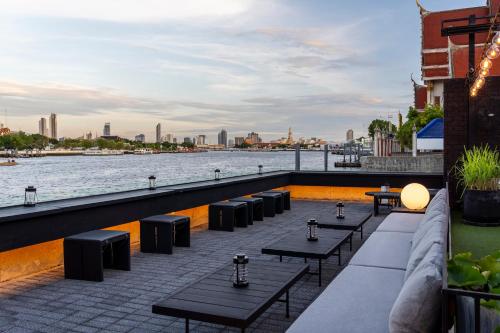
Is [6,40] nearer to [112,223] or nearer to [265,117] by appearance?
[112,223]

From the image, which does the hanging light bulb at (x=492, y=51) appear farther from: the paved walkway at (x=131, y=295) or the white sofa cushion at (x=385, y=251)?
the paved walkway at (x=131, y=295)

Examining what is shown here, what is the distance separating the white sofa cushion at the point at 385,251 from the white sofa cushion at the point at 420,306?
1.74m

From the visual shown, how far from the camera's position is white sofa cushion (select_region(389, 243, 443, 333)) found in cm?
205

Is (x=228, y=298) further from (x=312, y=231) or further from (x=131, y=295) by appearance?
(x=312, y=231)

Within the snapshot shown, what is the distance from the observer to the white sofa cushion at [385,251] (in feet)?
13.0

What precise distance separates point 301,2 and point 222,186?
10.4 metres

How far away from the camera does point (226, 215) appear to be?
8.06 meters

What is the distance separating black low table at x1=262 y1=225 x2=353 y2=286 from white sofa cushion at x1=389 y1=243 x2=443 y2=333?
257cm

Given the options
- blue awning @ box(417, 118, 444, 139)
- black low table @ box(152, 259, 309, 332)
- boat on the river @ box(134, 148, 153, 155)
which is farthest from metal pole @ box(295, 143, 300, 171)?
boat on the river @ box(134, 148, 153, 155)

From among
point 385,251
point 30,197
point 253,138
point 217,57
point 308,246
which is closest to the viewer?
point 385,251

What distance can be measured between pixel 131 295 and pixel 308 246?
1.92m

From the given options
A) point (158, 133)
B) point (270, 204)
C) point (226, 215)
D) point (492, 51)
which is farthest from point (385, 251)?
point (158, 133)

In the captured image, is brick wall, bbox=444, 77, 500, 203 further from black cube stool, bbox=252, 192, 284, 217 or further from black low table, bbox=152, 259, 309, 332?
black low table, bbox=152, 259, 309, 332

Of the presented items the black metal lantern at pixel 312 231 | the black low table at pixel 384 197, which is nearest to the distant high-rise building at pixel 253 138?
the black low table at pixel 384 197
